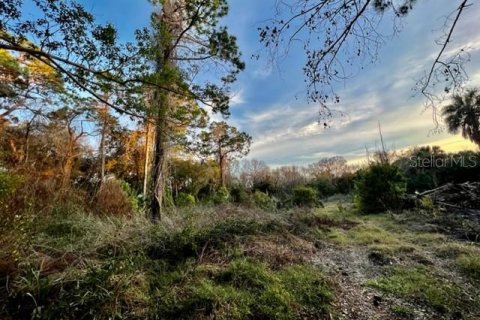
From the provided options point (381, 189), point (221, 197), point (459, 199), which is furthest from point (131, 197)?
point (459, 199)

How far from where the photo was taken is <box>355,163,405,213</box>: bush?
376 inches

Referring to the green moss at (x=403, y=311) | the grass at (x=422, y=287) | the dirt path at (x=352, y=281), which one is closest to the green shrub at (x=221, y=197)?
the dirt path at (x=352, y=281)

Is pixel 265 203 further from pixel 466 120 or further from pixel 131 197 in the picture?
pixel 466 120

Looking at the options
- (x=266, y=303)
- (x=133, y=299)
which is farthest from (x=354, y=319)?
(x=133, y=299)

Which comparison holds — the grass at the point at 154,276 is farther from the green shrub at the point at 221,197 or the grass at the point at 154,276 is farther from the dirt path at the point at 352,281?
the green shrub at the point at 221,197

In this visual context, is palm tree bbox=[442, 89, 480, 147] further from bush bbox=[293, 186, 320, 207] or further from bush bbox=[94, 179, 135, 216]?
bush bbox=[94, 179, 135, 216]

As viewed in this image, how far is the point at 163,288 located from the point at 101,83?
141 inches

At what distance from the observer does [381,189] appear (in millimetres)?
9680

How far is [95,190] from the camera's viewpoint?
241 inches

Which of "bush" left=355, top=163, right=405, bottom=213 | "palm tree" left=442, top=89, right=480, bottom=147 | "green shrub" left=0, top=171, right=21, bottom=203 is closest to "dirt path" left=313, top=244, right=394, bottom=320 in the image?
"green shrub" left=0, top=171, right=21, bottom=203

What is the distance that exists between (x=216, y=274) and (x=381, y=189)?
8.33 meters

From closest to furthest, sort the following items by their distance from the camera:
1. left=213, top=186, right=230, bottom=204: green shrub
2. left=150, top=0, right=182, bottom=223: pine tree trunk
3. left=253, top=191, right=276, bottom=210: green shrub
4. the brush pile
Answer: left=150, top=0, right=182, bottom=223: pine tree trunk < the brush pile < left=253, top=191, right=276, bottom=210: green shrub < left=213, top=186, right=230, bottom=204: green shrub

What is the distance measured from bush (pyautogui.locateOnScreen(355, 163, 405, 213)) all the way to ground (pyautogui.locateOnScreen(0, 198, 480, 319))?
4717 mm

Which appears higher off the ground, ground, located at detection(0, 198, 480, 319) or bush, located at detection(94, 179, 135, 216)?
bush, located at detection(94, 179, 135, 216)
